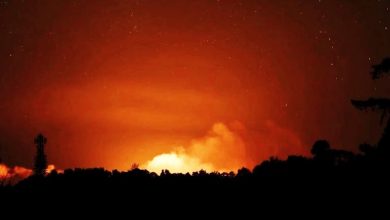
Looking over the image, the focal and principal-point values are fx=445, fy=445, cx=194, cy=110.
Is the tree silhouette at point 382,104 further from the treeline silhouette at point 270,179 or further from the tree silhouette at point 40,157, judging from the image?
the tree silhouette at point 40,157

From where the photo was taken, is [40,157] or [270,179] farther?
[40,157]

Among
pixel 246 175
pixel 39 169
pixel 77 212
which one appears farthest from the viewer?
pixel 39 169

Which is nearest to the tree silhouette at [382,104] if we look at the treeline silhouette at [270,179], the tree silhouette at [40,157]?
the treeline silhouette at [270,179]

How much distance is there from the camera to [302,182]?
14320 millimetres

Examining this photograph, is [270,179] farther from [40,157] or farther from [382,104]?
[40,157]

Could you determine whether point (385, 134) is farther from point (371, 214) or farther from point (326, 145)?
point (371, 214)

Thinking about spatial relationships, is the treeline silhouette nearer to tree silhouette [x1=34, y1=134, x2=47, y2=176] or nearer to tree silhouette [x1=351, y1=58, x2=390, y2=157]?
tree silhouette [x1=351, y1=58, x2=390, y2=157]

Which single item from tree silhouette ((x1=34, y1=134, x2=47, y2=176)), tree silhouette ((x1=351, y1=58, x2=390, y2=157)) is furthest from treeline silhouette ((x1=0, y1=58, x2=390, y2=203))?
tree silhouette ((x1=34, y1=134, x2=47, y2=176))

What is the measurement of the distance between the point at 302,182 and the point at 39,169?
136 feet

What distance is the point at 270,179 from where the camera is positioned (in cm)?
1520

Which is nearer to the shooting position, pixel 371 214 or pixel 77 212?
pixel 371 214

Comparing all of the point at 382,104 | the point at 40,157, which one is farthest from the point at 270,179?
the point at 40,157

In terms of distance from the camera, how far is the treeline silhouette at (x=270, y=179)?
43.5ft

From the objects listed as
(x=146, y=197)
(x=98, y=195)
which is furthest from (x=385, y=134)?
(x=98, y=195)
